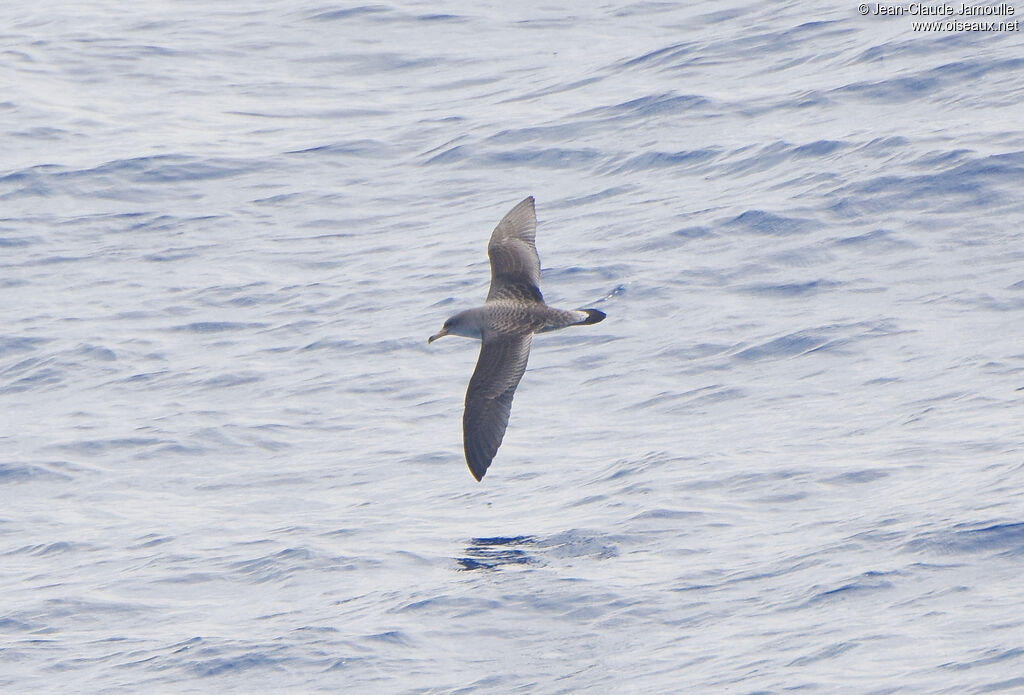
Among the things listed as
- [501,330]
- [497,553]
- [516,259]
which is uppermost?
[516,259]

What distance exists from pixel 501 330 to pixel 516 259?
44.9 inches

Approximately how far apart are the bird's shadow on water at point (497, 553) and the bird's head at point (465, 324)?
1.51 meters

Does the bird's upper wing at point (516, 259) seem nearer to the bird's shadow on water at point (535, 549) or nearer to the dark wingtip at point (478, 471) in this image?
the dark wingtip at point (478, 471)

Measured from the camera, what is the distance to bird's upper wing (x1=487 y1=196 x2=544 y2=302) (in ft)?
40.2

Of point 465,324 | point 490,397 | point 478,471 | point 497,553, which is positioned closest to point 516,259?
point 465,324

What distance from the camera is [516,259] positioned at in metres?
12.6

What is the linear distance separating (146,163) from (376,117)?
2818 mm

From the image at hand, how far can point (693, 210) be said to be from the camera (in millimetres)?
16031

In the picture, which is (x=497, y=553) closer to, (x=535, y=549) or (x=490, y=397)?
(x=535, y=549)

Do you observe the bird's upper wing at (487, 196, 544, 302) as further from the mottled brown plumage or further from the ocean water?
the ocean water

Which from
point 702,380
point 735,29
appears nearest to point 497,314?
point 702,380

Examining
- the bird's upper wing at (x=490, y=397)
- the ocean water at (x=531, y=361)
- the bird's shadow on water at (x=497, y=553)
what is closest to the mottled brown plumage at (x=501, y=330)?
the bird's upper wing at (x=490, y=397)

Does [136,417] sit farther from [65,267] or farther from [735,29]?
[735,29]

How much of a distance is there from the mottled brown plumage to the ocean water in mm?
727
